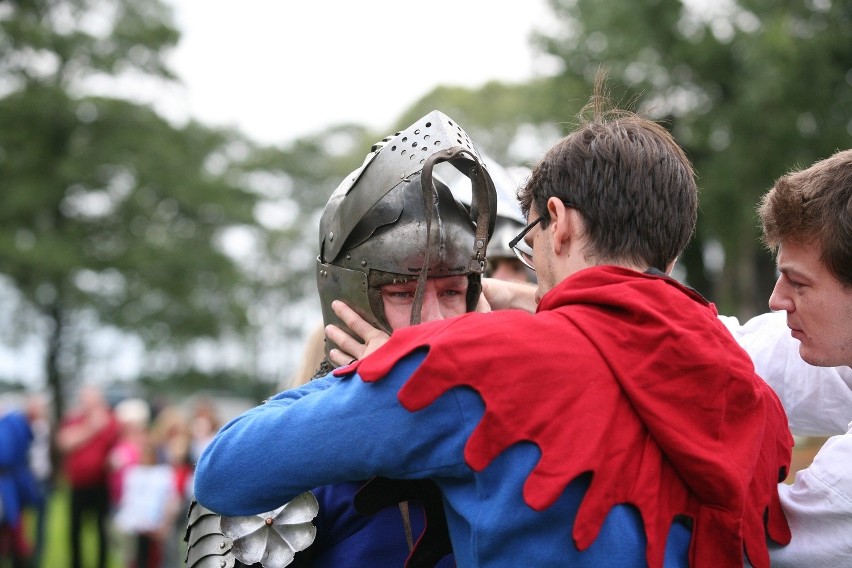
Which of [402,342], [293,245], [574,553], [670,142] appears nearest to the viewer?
[574,553]

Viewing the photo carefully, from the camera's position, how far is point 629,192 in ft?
6.30

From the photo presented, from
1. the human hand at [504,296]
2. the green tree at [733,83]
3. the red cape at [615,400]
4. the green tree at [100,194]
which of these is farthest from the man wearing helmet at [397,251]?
the green tree at [100,194]

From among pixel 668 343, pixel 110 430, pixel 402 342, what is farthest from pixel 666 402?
pixel 110 430

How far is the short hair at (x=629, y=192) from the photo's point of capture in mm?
1926

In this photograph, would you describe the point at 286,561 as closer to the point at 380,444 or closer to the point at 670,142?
the point at 380,444

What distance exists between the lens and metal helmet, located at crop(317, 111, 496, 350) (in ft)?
8.23

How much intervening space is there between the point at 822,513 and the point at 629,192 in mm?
779

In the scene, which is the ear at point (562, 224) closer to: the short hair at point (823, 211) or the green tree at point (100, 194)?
the short hair at point (823, 211)

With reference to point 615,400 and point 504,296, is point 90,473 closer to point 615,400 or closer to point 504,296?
point 504,296

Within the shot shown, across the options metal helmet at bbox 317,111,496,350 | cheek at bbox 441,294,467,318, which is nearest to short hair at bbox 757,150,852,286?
metal helmet at bbox 317,111,496,350

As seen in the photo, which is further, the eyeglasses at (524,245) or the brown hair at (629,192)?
the eyeglasses at (524,245)

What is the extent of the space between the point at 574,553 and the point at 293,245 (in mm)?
38948

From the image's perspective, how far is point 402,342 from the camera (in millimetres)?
1807

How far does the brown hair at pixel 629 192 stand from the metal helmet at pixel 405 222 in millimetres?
507
